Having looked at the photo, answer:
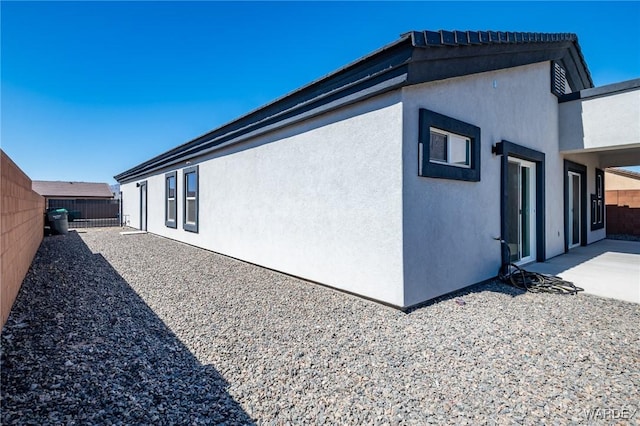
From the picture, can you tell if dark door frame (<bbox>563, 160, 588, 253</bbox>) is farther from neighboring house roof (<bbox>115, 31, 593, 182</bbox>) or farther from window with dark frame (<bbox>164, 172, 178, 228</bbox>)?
window with dark frame (<bbox>164, 172, 178, 228</bbox>)

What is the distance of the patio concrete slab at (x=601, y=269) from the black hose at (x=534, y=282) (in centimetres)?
29

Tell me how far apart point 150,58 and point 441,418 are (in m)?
11.5

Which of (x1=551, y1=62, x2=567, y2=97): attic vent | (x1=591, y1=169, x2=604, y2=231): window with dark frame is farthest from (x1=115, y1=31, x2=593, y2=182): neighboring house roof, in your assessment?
(x1=591, y1=169, x2=604, y2=231): window with dark frame

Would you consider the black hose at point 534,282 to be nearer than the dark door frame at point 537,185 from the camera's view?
Yes

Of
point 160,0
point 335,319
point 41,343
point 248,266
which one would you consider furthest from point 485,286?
point 160,0

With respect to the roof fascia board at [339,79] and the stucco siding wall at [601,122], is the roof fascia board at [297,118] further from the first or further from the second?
the stucco siding wall at [601,122]

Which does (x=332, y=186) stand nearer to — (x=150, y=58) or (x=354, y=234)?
(x=354, y=234)

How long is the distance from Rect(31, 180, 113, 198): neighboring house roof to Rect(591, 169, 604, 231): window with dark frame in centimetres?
4176

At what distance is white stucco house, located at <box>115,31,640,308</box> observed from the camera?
4.36 metres

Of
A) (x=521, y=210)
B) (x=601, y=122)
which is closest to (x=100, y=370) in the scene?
(x=521, y=210)

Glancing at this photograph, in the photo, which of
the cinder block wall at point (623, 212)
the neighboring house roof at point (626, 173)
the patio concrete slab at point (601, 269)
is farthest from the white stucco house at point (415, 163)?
the neighboring house roof at point (626, 173)

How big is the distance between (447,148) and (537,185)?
13.7 feet

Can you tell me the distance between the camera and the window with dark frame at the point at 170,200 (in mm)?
11945

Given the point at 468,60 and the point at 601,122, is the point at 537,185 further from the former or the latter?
the point at 468,60
